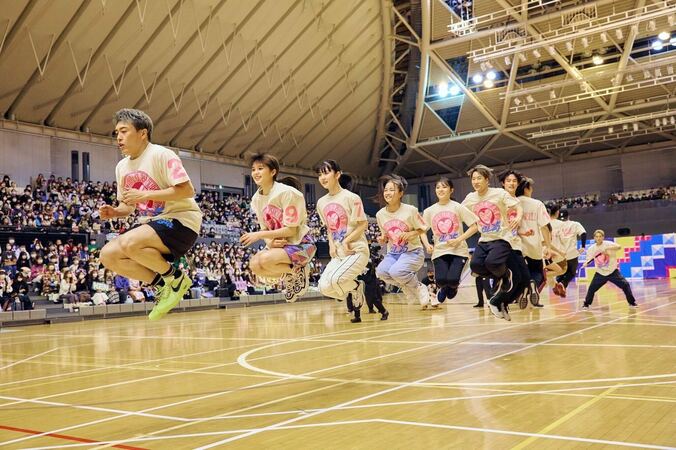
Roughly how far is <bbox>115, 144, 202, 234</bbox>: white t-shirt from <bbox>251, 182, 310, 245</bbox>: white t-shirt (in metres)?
1.21

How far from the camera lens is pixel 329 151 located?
39688 millimetres

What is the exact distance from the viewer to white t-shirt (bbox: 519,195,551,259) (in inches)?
366

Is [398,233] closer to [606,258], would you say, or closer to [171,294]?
[606,258]

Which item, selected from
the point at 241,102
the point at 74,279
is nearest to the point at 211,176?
the point at 241,102

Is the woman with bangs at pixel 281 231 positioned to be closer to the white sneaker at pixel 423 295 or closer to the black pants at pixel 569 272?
the white sneaker at pixel 423 295

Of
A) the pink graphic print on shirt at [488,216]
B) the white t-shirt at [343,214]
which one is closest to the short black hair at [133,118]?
the white t-shirt at [343,214]

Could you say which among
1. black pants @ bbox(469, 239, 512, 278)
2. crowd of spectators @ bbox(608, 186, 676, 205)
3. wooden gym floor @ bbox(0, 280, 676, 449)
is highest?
crowd of spectators @ bbox(608, 186, 676, 205)

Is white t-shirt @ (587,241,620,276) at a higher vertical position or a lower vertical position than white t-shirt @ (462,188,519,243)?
lower

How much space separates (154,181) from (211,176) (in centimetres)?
3041

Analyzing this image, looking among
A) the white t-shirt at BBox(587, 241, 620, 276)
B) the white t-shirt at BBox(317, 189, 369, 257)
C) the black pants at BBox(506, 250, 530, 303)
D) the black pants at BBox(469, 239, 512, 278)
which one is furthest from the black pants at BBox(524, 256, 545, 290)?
the white t-shirt at BBox(587, 241, 620, 276)

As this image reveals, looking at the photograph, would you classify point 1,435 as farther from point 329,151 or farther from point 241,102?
point 329,151

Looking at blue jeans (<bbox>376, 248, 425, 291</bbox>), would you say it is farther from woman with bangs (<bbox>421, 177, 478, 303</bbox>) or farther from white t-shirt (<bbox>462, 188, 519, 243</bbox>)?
white t-shirt (<bbox>462, 188, 519, 243</bbox>)

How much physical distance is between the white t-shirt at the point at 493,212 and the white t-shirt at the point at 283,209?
9.37ft

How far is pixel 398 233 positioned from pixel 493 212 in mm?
2379
